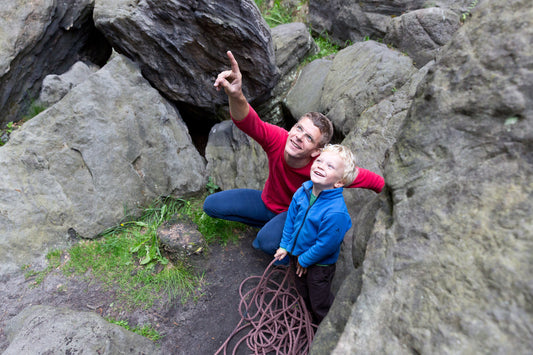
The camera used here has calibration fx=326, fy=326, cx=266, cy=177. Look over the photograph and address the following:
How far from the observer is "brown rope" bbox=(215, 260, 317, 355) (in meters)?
2.51

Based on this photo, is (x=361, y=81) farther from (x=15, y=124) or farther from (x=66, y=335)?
(x=15, y=124)

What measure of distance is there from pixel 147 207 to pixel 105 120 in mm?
1067

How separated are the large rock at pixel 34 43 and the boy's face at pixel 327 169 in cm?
371

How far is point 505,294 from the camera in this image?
45.9 inches

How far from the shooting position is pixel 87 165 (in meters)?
3.47

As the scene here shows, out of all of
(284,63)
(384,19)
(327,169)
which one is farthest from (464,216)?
(384,19)

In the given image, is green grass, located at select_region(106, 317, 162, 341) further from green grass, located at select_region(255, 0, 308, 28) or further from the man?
green grass, located at select_region(255, 0, 308, 28)

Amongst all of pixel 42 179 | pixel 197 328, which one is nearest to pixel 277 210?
pixel 197 328

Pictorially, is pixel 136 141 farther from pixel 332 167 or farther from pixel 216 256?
Result: pixel 332 167

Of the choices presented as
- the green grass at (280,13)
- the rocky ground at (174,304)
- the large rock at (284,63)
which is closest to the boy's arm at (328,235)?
the rocky ground at (174,304)

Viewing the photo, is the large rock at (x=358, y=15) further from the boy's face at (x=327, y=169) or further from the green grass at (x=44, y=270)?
the green grass at (x=44, y=270)

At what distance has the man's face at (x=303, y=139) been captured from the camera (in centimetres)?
259

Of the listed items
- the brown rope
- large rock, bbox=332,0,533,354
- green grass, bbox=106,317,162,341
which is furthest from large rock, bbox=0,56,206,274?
large rock, bbox=332,0,533,354

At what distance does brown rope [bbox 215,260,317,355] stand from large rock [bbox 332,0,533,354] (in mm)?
1199
